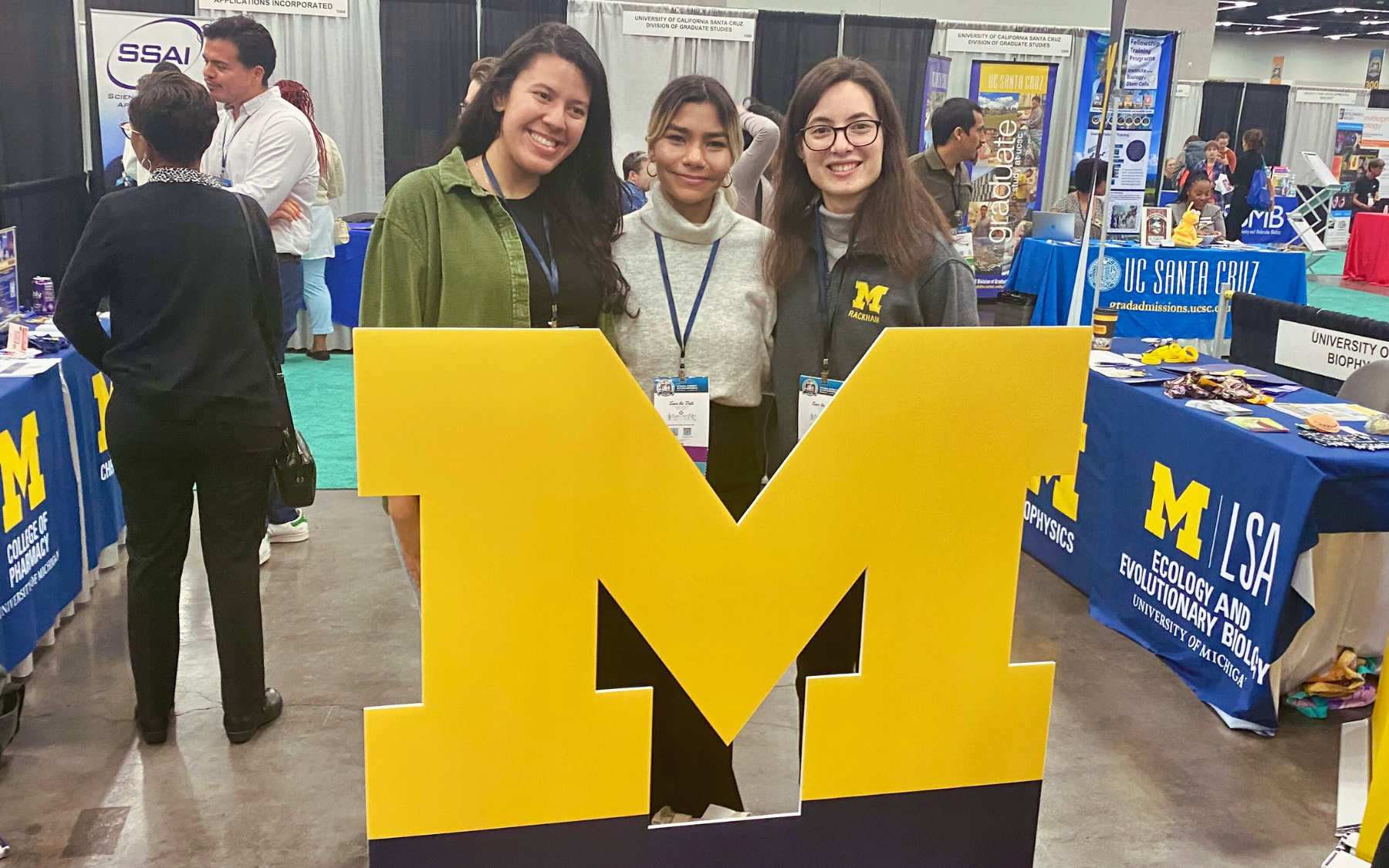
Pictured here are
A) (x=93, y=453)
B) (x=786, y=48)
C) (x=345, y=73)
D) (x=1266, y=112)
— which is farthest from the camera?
(x=1266, y=112)

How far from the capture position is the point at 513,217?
1.67 m

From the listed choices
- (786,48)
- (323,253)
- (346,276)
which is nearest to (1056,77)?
(786,48)

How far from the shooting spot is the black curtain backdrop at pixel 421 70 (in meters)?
7.03

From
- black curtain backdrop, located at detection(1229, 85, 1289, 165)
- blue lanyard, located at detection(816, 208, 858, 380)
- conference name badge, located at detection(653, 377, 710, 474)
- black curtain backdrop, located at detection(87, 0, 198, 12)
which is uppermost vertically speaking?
black curtain backdrop, located at detection(1229, 85, 1289, 165)

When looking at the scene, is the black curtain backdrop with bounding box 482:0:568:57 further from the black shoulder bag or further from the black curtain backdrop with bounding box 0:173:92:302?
the black shoulder bag

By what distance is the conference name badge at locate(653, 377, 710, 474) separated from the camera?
159 centimetres

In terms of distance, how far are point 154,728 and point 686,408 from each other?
1.61 metres

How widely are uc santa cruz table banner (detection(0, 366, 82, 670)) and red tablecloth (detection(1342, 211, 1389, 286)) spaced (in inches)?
488

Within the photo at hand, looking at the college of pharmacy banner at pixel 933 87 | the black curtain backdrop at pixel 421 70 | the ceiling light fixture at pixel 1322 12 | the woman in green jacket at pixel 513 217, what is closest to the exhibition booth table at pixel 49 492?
the woman in green jacket at pixel 513 217

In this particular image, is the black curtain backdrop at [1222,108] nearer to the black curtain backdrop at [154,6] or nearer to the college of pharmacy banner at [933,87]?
the college of pharmacy banner at [933,87]

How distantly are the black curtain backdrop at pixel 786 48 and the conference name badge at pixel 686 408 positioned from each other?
659cm

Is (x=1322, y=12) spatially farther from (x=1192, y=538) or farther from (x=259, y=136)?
(x=259, y=136)

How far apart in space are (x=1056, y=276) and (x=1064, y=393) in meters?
5.62

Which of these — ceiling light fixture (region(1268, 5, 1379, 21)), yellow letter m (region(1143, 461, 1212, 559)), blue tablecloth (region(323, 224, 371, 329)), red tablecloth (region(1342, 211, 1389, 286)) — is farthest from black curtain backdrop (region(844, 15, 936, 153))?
ceiling light fixture (region(1268, 5, 1379, 21))
